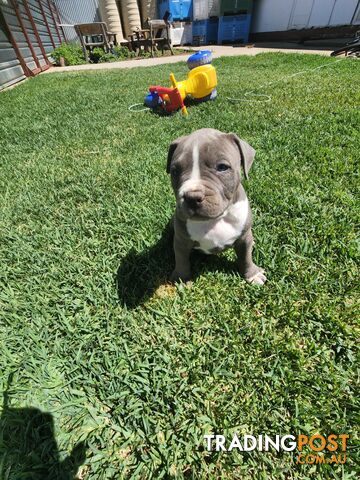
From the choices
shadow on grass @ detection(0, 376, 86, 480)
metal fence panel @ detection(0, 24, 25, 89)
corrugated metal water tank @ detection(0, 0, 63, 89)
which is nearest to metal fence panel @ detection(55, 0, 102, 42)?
corrugated metal water tank @ detection(0, 0, 63, 89)

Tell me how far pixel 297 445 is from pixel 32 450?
149 cm

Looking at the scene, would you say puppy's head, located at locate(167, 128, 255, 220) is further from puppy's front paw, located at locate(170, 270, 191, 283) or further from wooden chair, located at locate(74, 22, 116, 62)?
wooden chair, located at locate(74, 22, 116, 62)

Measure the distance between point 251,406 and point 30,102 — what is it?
9.09 m

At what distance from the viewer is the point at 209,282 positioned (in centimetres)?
244

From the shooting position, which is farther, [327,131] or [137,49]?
[137,49]

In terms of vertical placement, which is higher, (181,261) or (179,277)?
(181,261)

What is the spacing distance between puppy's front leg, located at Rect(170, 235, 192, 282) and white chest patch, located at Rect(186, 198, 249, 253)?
0.16 meters

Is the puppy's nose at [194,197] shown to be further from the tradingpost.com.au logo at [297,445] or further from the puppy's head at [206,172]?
the tradingpost.com.au logo at [297,445]

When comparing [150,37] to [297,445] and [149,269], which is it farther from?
[297,445]

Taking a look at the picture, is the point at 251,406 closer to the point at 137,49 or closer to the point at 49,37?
the point at 137,49

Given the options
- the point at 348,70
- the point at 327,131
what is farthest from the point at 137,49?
the point at 327,131

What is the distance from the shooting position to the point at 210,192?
5.64ft

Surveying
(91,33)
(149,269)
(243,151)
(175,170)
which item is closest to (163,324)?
(149,269)

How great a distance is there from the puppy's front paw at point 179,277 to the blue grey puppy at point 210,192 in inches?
7.2
